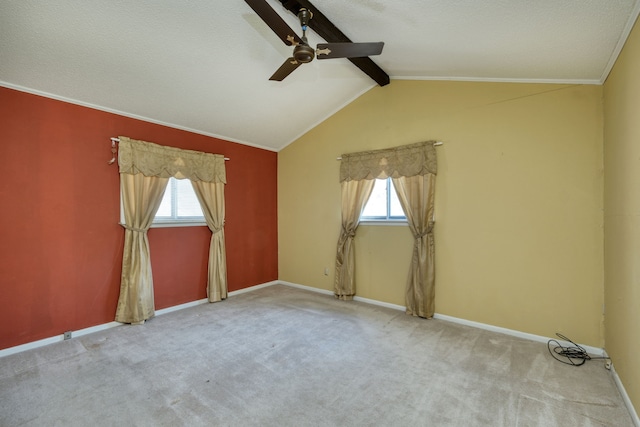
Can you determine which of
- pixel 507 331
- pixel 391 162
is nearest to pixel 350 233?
pixel 391 162

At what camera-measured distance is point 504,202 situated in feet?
10.2

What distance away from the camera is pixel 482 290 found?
3244 millimetres

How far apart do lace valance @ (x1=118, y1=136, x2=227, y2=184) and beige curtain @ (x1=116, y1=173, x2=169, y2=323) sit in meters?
0.13

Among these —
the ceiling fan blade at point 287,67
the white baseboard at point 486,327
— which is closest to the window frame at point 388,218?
the white baseboard at point 486,327

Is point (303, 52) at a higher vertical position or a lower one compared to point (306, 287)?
higher

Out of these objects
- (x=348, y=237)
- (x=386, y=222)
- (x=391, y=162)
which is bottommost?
(x=348, y=237)

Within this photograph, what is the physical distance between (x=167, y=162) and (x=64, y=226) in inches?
52.0

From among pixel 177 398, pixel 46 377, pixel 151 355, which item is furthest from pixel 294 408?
pixel 46 377

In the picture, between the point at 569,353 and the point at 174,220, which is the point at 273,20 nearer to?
the point at 174,220

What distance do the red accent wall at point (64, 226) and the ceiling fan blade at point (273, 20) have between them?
8.66 feet

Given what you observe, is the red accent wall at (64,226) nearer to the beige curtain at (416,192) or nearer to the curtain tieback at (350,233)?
the curtain tieback at (350,233)

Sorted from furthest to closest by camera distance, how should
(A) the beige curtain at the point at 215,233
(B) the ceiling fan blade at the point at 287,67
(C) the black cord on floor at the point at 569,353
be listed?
(A) the beige curtain at the point at 215,233
(C) the black cord on floor at the point at 569,353
(B) the ceiling fan blade at the point at 287,67

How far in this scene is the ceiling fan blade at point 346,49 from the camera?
2.02 m

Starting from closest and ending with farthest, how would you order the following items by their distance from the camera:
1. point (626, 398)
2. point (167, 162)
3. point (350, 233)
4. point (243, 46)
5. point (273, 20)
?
point (273, 20) < point (626, 398) < point (243, 46) < point (167, 162) < point (350, 233)
